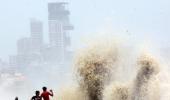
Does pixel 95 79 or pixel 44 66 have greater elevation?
pixel 95 79

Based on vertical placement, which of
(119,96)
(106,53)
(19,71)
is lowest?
(19,71)

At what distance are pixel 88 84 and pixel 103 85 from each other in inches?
36.6

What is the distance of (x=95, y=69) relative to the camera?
32781 millimetres

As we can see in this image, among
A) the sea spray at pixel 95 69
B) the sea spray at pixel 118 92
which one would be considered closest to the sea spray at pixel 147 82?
the sea spray at pixel 118 92

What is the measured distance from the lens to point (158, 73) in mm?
29859

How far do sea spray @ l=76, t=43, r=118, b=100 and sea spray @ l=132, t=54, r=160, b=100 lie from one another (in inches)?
130

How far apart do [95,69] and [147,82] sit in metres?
4.54

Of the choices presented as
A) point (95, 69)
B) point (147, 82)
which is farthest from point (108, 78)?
point (147, 82)

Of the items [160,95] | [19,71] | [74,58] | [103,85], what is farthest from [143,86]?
[19,71]

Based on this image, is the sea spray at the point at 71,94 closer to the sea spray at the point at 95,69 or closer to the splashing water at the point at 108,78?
the splashing water at the point at 108,78

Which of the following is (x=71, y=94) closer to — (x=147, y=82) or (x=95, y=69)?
(x=95, y=69)

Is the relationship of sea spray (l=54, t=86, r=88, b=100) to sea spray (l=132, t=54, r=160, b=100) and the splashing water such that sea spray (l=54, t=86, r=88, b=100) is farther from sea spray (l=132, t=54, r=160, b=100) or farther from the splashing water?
sea spray (l=132, t=54, r=160, b=100)

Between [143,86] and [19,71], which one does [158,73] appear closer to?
[143,86]

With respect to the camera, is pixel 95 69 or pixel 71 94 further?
pixel 71 94
